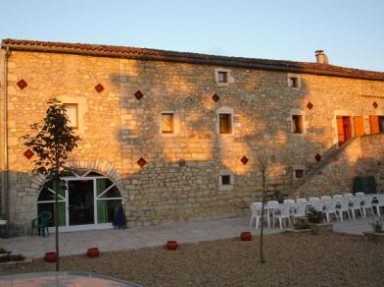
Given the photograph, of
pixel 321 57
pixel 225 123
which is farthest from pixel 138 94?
pixel 321 57

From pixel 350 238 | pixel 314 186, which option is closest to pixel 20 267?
pixel 350 238

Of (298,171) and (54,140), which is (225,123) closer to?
(298,171)

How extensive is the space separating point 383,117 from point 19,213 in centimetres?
1599

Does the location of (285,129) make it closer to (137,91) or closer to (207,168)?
(207,168)

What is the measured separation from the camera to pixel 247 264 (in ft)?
23.6

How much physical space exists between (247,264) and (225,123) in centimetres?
816

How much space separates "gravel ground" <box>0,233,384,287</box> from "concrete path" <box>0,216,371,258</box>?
2.59 ft

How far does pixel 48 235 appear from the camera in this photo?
11555 millimetres

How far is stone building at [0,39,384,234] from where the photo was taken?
11938 millimetres

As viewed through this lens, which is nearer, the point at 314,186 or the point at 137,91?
the point at 137,91

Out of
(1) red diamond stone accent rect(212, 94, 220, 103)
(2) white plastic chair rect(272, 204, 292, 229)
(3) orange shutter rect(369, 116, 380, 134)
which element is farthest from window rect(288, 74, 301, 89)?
(2) white plastic chair rect(272, 204, 292, 229)

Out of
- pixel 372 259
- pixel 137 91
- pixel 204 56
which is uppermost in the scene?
pixel 204 56

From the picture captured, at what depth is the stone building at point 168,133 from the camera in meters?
11.9

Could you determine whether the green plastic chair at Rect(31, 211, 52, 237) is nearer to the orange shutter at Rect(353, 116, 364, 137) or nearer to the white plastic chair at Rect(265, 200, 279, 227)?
the white plastic chair at Rect(265, 200, 279, 227)
